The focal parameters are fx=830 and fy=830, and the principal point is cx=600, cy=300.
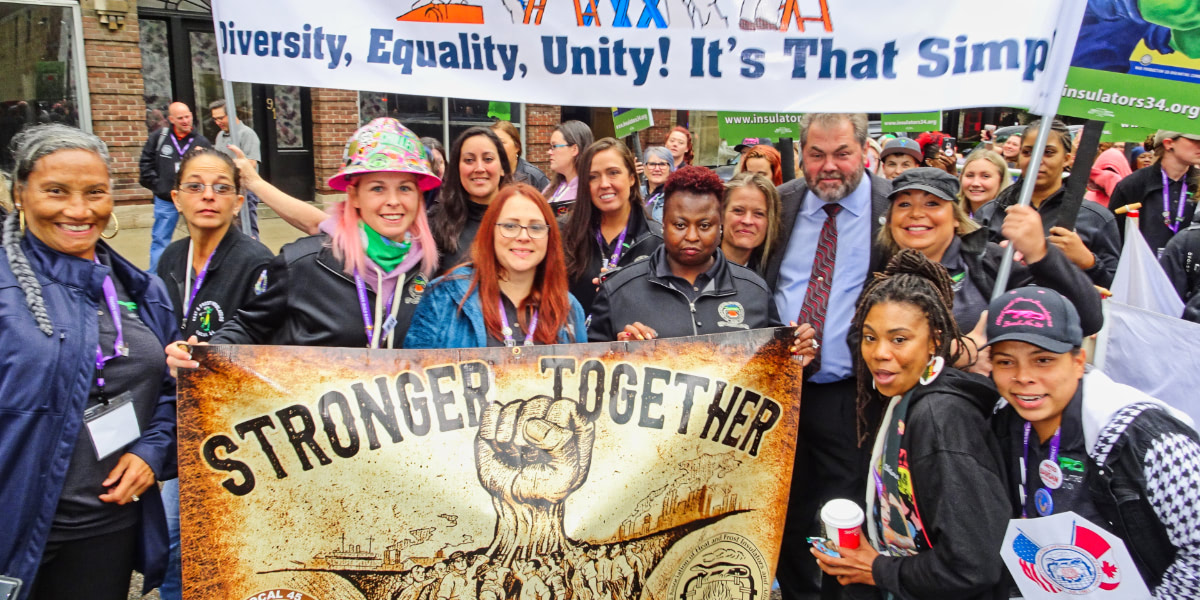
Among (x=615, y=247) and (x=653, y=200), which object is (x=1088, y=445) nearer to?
(x=615, y=247)

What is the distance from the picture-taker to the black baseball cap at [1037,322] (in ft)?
7.18

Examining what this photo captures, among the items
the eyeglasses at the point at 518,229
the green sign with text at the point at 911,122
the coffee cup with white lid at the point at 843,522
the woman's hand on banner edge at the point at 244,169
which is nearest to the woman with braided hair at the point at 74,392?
the woman's hand on banner edge at the point at 244,169

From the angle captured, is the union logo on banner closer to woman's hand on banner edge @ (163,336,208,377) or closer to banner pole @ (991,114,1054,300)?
banner pole @ (991,114,1054,300)

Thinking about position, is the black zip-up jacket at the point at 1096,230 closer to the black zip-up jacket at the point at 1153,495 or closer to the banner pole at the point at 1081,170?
the banner pole at the point at 1081,170

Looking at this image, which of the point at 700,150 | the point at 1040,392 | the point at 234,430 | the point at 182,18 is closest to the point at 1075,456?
the point at 1040,392

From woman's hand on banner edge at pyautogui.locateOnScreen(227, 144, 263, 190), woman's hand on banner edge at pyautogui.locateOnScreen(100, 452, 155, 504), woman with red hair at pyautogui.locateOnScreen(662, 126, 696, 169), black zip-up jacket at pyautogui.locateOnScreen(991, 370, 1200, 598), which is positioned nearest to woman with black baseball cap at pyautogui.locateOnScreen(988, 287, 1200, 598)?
black zip-up jacket at pyautogui.locateOnScreen(991, 370, 1200, 598)

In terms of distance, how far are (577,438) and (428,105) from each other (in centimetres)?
1338

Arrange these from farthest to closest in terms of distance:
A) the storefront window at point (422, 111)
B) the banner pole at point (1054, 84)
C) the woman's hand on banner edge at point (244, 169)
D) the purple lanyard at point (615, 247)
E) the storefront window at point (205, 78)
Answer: the storefront window at point (422, 111), the storefront window at point (205, 78), the purple lanyard at point (615, 247), the woman's hand on banner edge at point (244, 169), the banner pole at point (1054, 84)

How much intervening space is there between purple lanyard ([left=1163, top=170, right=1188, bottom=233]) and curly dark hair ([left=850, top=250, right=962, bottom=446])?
153 inches

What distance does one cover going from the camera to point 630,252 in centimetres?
439

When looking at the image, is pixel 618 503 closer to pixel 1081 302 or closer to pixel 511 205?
pixel 511 205

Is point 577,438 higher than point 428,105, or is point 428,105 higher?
point 428,105

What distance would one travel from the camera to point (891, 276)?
2656mm

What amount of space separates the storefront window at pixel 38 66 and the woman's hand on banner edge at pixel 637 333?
447 inches
